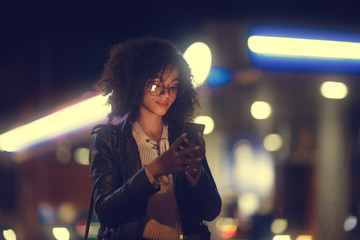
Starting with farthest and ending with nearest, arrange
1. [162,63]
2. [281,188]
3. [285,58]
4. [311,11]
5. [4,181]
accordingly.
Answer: [4,181] → [281,188] → [311,11] → [285,58] → [162,63]

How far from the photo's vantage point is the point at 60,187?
2667 centimetres

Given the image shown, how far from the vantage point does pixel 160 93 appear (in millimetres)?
2729

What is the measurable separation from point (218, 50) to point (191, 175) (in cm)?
920

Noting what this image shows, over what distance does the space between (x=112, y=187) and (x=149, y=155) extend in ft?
0.94

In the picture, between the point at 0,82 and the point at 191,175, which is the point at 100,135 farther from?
the point at 0,82

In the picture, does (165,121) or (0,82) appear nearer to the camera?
(165,121)

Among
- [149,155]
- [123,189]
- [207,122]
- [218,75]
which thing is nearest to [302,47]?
[218,75]

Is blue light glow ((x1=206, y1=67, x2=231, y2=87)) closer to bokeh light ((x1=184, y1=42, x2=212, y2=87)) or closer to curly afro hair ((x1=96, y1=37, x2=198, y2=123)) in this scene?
bokeh light ((x1=184, y1=42, x2=212, y2=87))

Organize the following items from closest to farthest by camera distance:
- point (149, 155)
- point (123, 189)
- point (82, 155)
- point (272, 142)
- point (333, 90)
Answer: point (123, 189)
point (149, 155)
point (333, 90)
point (82, 155)
point (272, 142)

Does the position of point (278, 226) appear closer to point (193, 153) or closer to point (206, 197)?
point (206, 197)

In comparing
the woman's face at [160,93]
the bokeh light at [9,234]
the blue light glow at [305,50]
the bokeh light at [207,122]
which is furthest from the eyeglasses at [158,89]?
the bokeh light at [207,122]

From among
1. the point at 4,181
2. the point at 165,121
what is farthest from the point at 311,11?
the point at 4,181

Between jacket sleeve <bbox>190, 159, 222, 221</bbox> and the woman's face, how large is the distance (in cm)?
43

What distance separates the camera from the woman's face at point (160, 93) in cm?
273
